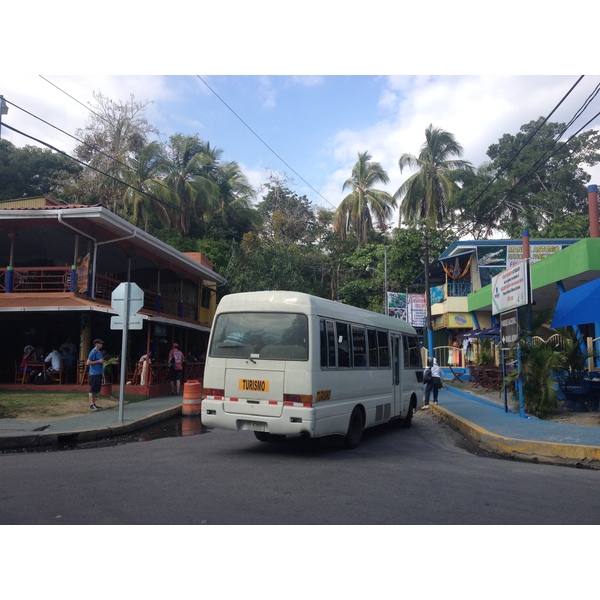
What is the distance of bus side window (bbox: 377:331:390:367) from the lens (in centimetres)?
1193

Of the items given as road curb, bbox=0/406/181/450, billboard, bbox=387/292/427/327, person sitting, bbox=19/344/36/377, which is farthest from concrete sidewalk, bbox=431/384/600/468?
billboard, bbox=387/292/427/327

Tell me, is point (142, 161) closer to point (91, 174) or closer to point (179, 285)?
point (91, 174)

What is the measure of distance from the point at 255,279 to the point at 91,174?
670 inches

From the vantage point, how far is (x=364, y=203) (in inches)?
1827

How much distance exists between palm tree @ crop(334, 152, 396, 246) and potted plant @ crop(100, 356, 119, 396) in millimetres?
29682

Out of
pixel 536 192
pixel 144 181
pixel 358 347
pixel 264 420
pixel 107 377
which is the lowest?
pixel 264 420

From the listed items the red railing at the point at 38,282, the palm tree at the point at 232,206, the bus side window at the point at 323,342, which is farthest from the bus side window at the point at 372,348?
the palm tree at the point at 232,206

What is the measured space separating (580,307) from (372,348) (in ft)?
18.4

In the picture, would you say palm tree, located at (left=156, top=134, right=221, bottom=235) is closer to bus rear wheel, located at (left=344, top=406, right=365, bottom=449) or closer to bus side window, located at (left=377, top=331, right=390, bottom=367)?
bus side window, located at (left=377, top=331, right=390, bottom=367)

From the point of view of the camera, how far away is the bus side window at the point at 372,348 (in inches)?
446

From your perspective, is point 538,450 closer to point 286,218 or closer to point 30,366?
point 30,366

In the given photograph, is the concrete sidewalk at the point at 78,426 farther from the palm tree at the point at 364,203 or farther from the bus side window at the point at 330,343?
the palm tree at the point at 364,203

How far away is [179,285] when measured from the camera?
94.1 ft

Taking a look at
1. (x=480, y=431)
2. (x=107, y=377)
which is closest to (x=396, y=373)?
(x=480, y=431)
